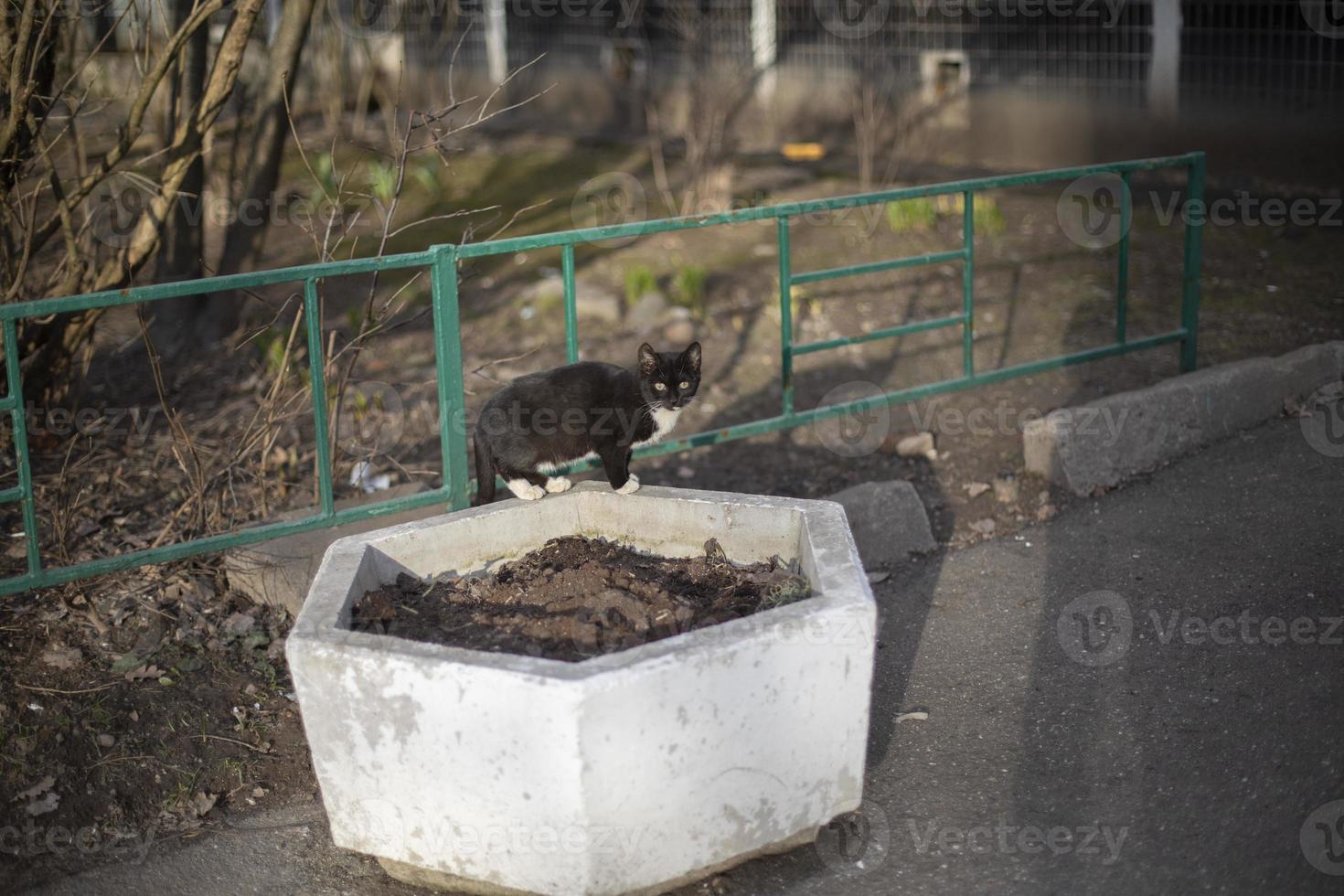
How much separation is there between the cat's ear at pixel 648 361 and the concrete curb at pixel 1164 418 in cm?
205

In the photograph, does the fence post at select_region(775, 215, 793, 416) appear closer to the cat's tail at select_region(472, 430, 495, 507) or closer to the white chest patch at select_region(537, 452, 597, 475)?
the white chest patch at select_region(537, 452, 597, 475)

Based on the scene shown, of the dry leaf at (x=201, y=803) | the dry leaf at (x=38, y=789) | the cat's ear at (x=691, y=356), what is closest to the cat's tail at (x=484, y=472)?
the cat's ear at (x=691, y=356)

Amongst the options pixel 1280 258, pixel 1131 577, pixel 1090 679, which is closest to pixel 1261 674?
pixel 1090 679

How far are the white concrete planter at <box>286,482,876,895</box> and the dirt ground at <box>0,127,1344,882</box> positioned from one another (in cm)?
89

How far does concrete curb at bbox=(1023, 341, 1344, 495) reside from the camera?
19.0ft

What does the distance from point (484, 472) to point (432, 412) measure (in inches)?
93.8

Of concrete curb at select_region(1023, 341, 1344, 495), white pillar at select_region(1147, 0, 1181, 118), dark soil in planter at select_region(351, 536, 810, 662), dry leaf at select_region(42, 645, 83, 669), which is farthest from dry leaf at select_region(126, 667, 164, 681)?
white pillar at select_region(1147, 0, 1181, 118)

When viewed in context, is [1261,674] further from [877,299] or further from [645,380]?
[877,299]

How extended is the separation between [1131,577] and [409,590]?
2.70 meters

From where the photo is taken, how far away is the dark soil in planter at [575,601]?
3506mm

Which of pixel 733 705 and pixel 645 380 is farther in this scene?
pixel 645 380

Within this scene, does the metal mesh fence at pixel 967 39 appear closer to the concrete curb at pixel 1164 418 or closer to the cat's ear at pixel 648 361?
the cat's ear at pixel 648 361

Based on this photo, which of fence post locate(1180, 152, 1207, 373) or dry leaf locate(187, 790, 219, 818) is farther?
fence post locate(1180, 152, 1207, 373)

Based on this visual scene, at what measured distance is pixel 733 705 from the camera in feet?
10.7
